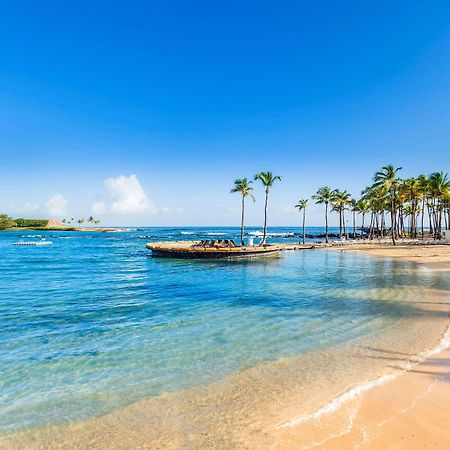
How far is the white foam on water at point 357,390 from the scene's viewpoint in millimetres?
6934

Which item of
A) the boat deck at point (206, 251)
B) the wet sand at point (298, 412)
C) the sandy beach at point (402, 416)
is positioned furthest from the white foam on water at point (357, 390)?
the boat deck at point (206, 251)

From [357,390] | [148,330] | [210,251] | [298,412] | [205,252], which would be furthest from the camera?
[205,252]

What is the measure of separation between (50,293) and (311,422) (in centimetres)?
2114

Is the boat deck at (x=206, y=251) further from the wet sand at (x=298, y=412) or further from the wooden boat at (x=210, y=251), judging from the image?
the wet sand at (x=298, y=412)

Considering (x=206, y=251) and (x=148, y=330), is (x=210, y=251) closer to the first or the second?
(x=206, y=251)

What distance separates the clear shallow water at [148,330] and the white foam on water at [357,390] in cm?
245

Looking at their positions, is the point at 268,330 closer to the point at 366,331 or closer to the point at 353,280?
the point at 366,331

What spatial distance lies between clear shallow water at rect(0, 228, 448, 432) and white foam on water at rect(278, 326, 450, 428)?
245 cm

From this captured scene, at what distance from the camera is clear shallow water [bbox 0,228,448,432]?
336 inches

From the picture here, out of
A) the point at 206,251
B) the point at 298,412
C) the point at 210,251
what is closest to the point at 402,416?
the point at 298,412

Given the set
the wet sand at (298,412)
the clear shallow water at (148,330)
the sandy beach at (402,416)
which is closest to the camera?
the sandy beach at (402,416)

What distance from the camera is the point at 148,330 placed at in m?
13.8

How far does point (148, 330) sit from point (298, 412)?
8.18m

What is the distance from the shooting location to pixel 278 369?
9570 millimetres
